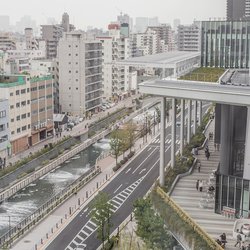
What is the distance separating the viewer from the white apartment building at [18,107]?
2781 centimetres

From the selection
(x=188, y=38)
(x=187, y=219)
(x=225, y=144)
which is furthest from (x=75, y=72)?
(x=188, y=38)

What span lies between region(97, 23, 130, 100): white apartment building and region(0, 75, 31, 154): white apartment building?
18.8 m

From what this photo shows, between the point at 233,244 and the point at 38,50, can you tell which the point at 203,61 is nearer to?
the point at 233,244

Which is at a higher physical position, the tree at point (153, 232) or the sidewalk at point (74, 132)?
the tree at point (153, 232)

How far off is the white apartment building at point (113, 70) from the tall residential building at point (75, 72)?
7.88 metres

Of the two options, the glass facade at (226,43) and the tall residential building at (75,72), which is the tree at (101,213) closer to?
the glass facade at (226,43)

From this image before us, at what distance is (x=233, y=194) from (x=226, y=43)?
9644 mm

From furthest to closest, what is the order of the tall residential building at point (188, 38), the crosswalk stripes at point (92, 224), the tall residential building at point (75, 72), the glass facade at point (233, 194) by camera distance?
the tall residential building at point (188, 38) < the tall residential building at point (75, 72) < the crosswalk stripes at point (92, 224) < the glass facade at point (233, 194)

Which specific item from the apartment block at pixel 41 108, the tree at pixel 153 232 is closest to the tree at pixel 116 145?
the apartment block at pixel 41 108

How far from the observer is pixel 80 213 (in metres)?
18.8

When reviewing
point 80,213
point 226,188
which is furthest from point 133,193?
point 226,188

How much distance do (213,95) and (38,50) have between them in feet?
156

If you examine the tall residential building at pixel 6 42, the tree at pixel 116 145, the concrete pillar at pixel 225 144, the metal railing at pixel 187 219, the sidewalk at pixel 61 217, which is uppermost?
the tall residential building at pixel 6 42

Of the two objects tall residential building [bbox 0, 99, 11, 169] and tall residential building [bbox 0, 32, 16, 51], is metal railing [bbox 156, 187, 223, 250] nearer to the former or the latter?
tall residential building [bbox 0, 99, 11, 169]
